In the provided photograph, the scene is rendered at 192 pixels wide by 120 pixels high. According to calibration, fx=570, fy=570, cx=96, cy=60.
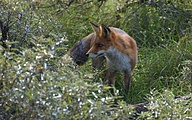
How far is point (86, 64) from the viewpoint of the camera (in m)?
7.89

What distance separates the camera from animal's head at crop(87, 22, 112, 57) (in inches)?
293

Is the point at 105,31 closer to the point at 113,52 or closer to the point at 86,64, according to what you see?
the point at 113,52

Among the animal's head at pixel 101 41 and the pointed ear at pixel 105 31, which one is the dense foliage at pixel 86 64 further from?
the pointed ear at pixel 105 31

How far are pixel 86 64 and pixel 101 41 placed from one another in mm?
522

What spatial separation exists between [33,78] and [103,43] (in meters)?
3.72

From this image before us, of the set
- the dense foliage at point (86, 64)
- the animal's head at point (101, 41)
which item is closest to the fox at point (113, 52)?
the animal's head at point (101, 41)

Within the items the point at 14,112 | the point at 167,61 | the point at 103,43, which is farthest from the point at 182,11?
the point at 14,112

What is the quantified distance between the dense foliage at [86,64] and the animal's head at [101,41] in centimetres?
27

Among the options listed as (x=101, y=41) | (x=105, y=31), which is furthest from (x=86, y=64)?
(x=105, y=31)

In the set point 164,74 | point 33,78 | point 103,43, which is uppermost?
point 33,78

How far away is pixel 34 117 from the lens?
3.89 metres

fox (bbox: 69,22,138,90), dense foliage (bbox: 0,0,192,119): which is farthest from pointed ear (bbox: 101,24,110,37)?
dense foliage (bbox: 0,0,192,119)

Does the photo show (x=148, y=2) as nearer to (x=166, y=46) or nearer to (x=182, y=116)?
(x=166, y=46)

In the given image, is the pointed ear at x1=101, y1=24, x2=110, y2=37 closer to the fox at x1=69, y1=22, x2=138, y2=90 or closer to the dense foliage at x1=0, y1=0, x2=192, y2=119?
the fox at x1=69, y1=22, x2=138, y2=90
